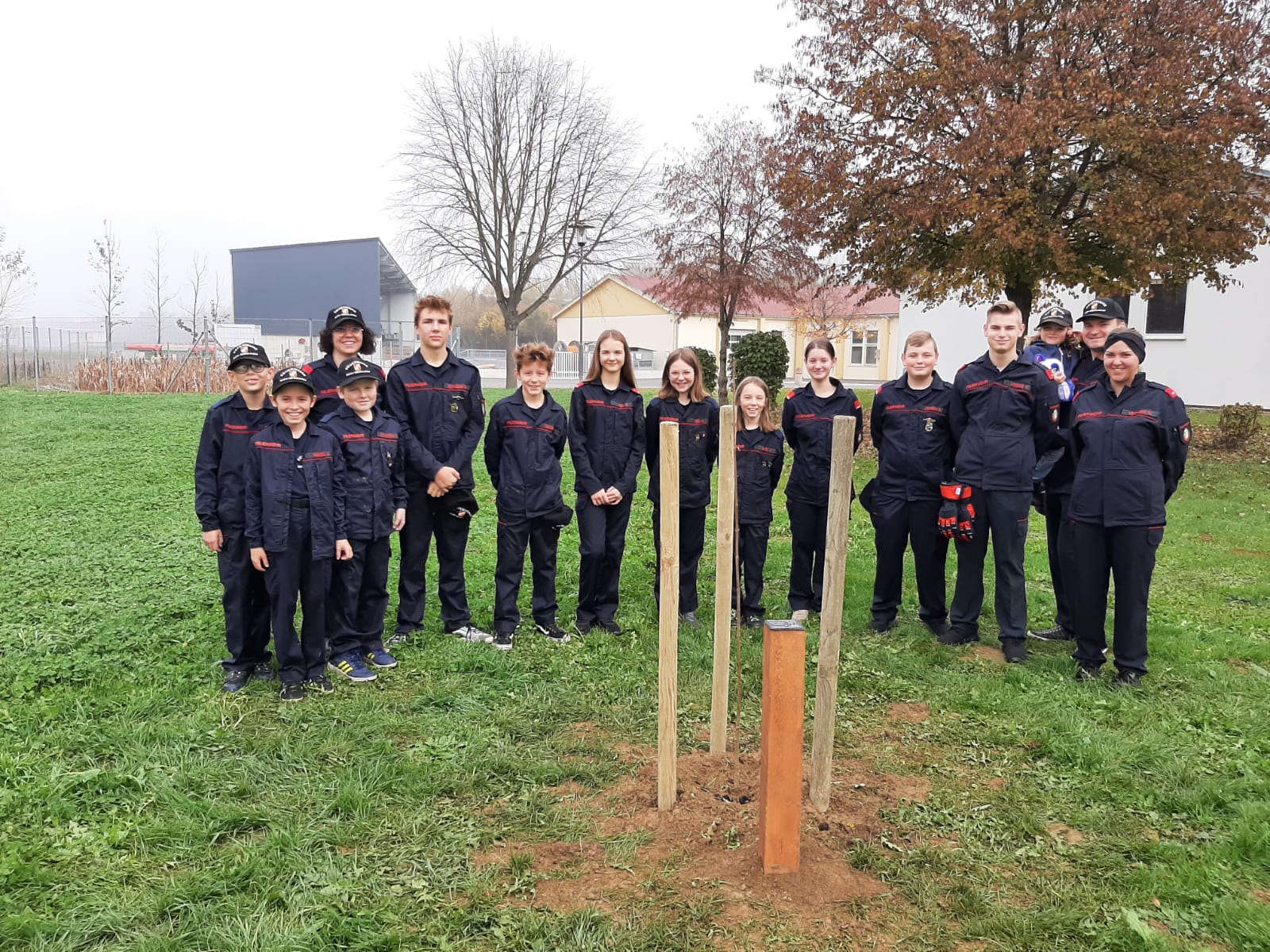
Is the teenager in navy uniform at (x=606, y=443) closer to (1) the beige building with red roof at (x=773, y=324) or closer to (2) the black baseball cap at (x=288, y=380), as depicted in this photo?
(2) the black baseball cap at (x=288, y=380)

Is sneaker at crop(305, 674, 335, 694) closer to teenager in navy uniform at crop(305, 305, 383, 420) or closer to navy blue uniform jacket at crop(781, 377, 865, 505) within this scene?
teenager in navy uniform at crop(305, 305, 383, 420)

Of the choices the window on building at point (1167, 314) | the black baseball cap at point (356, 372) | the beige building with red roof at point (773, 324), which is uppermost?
the beige building with red roof at point (773, 324)

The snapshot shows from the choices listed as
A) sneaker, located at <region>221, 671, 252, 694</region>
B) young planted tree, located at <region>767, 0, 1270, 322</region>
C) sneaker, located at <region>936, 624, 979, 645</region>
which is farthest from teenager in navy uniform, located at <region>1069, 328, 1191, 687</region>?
young planted tree, located at <region>767, 0, 1270, 322</region>

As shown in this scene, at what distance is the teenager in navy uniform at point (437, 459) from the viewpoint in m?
5.62

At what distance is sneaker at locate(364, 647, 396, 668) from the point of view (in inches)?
210

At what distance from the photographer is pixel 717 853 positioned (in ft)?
11.3

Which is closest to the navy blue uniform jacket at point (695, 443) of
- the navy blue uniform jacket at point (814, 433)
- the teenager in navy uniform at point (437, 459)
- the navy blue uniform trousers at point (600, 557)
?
the navy blue uniform trousers at point (600, 557)

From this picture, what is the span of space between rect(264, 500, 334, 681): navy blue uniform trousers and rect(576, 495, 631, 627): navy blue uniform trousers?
174 cm

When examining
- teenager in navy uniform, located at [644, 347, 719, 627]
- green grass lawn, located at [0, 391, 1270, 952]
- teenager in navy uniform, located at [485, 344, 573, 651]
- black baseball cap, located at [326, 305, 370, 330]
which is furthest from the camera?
teenager in navy uniform, located at [644, 347, 719, 627]

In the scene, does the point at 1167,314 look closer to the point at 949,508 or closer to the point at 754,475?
the point at 949,508

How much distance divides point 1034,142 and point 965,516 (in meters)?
8.35

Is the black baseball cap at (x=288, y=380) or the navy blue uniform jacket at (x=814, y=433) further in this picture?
the navy blue uniform jacket at (x=814, y=433)

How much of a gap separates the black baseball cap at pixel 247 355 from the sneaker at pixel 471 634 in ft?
6.98

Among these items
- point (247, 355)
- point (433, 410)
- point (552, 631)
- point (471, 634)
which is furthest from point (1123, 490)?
point (247, 355)
